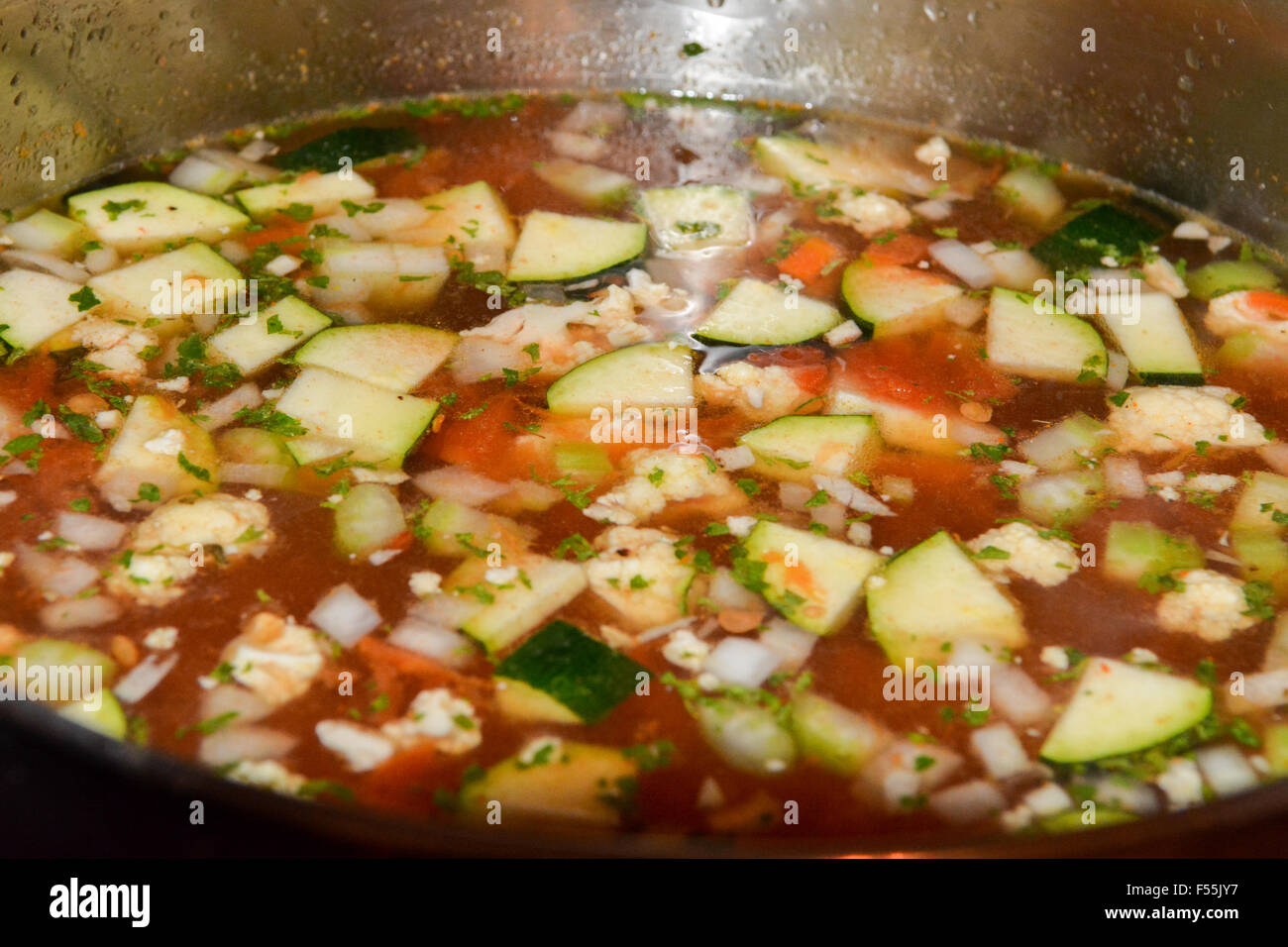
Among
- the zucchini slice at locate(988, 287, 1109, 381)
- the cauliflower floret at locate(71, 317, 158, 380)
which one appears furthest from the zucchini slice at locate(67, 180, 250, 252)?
the zucchini slice at locate(988, 287, 1109, 381)

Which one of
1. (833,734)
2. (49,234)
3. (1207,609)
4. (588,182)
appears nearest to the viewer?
(833,734)

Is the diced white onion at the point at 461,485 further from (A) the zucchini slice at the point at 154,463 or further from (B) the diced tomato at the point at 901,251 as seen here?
(B) the diced tomato at the point at 901,251

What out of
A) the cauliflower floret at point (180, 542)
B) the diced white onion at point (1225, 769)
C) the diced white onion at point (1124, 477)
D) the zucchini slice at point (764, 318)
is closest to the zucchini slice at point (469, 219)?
the zucchini slice at point (764, 318)

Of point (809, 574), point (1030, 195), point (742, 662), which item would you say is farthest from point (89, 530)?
point (1030, 195)

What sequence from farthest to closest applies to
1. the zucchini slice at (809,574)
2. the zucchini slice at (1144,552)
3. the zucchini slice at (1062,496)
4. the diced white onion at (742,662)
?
the zucchini slice at (1062,496)
the zucchini slice at (1144,552)
the zucchini slice at (809,574)
the diced white onion at (742,662)

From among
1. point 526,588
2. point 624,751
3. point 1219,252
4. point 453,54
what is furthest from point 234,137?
point 1219,252

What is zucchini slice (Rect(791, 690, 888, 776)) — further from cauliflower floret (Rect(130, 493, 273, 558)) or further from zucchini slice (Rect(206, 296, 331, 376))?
zucchini slice (Rect(206, 296, 331, 376))

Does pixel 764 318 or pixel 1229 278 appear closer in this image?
pixel 764 318

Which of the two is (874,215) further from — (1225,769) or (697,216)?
(1225,769)
